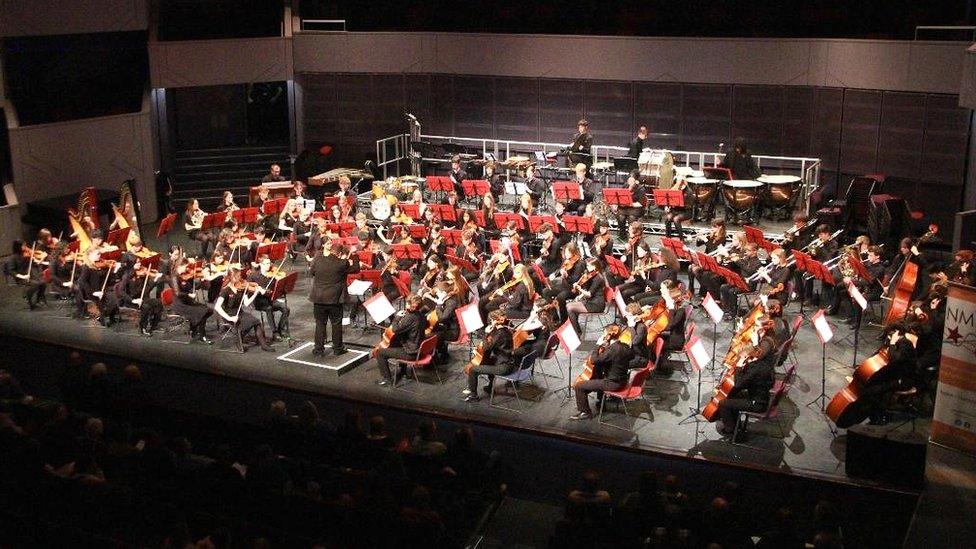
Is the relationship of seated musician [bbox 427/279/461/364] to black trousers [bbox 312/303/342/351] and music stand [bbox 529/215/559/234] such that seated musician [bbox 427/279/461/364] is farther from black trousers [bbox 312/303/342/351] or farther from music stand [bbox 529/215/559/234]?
music stand [bbox 529/215/559/234]

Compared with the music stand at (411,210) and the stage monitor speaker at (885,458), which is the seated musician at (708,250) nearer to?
the music stand at (411,210)

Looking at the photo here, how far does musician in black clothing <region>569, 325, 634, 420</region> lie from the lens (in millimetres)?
12773

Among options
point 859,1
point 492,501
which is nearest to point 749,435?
point 492,501

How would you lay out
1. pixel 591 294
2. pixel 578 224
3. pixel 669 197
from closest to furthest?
pixel 591 294
pixel 578 224
pixel 669 197

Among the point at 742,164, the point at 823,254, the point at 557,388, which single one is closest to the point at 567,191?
the point at 742,164

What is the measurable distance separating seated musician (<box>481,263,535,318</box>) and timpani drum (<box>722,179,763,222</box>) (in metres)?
6.11

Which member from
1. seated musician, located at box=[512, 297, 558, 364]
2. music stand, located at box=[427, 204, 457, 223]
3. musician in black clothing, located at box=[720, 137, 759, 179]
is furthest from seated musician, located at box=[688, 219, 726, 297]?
music stand, located at box=[427, 204, 457, 223]

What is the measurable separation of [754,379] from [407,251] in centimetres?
679

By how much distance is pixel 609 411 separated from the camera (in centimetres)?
1354

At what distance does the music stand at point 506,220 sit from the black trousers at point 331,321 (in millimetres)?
4382

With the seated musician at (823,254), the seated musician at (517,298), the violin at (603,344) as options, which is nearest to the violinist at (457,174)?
the seated musician at (517,298)

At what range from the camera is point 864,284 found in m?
15.9

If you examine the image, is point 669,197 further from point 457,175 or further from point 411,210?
point 457,175

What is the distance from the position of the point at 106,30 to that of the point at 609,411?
16.1m
